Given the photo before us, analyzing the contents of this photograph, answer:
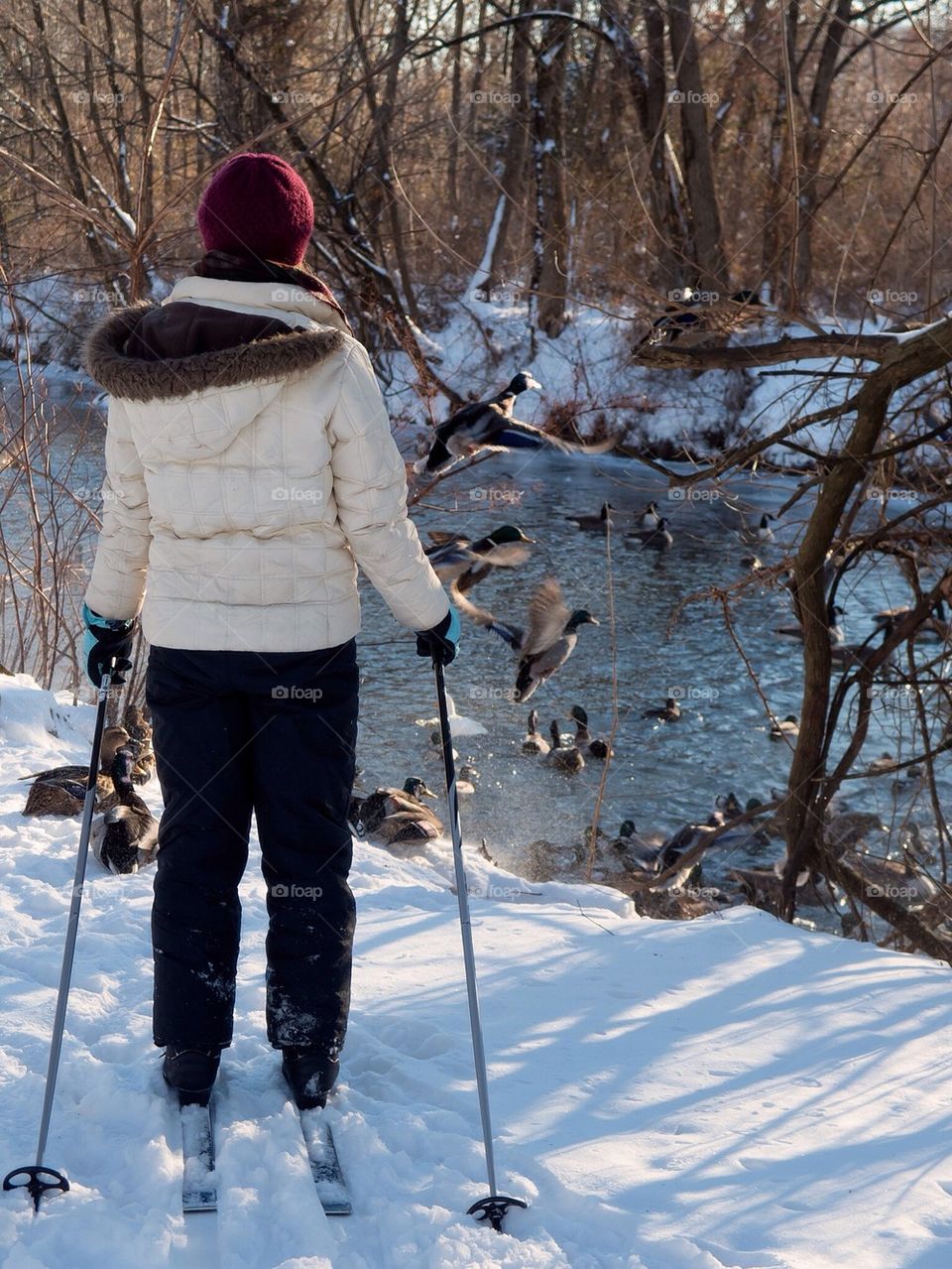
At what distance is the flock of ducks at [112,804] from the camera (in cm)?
373

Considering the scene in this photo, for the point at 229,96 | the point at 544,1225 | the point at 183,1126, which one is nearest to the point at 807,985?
the point at 544,1225

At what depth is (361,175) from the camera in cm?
770

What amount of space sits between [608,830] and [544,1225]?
5.00 m

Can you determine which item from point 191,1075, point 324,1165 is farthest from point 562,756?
point 324,1165

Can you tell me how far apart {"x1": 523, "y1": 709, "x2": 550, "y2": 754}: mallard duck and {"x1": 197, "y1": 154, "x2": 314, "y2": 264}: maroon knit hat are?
5.94m

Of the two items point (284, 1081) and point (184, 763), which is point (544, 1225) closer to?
point (284, 1081)

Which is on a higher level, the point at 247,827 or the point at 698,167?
the point at 698,167

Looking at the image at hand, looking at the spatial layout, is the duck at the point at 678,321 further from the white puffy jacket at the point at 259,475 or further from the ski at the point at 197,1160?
the ski at the point at 197,1160

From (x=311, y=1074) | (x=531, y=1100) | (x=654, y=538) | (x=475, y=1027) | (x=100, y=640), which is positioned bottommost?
(x=531, y=1100)

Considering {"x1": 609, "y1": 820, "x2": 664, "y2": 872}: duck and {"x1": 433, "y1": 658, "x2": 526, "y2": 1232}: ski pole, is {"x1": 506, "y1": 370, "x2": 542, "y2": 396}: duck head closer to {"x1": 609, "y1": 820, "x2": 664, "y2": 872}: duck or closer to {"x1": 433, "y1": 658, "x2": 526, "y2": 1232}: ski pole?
{"x1": 433, "y1": 658, "x2": 526, "y2": 1232}: ski pole

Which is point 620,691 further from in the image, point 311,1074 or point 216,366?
point 216,366

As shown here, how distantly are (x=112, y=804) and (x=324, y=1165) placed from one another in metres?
2.22

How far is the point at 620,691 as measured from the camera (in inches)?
347

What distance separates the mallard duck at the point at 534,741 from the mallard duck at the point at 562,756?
2.1 inches
